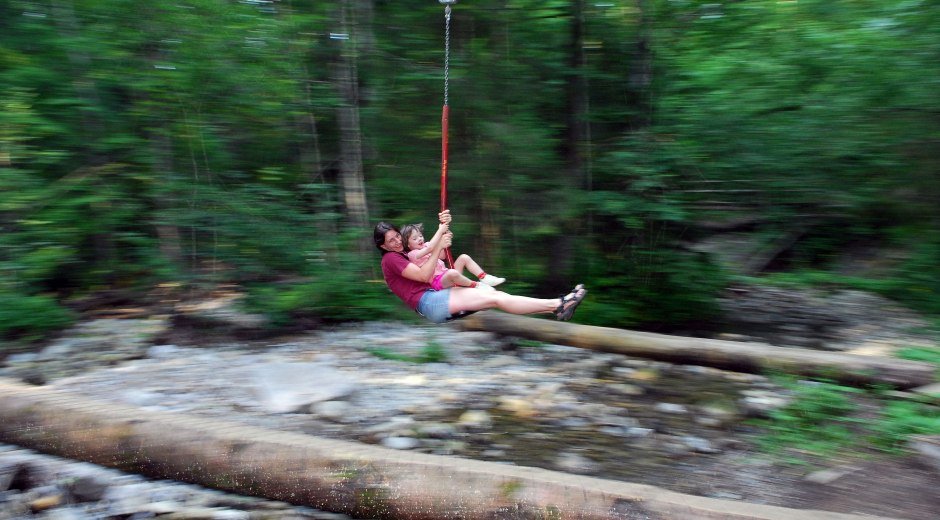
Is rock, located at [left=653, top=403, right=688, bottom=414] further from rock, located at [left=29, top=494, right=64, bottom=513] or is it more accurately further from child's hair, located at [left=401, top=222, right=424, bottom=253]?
rock, located at [left=29, top=494, right=64, bottom=513]

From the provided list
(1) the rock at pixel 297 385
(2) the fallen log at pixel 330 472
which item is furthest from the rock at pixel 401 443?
(1) the rock at pixel 297 385

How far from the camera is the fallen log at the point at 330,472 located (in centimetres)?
308

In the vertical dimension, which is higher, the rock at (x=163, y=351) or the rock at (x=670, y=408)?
the rock at (x=163, y=351)

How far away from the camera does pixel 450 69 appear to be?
21.5ft

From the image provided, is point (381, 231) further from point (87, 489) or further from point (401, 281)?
point (87, 489)

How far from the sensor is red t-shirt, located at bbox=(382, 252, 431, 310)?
219 inches

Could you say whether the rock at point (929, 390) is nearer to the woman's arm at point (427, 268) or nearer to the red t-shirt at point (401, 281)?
the woman's arm at point (427, 268)

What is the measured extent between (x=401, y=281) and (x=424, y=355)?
82 cm

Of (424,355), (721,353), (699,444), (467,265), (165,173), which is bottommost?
(699,444)

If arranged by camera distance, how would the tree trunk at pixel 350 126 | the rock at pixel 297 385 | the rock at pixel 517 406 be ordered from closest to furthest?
1. the rock at pixel 517 406
2. the rock at pixel 297 385
3. the tree trunk at pixel 350 126

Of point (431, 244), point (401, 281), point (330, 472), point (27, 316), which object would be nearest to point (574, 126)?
point (431, 244)

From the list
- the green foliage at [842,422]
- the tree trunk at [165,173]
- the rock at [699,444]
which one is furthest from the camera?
the tree trunk at [165,173]

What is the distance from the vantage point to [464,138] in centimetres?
668

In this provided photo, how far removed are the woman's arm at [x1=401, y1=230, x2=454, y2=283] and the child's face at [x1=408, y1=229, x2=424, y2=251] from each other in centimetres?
17
